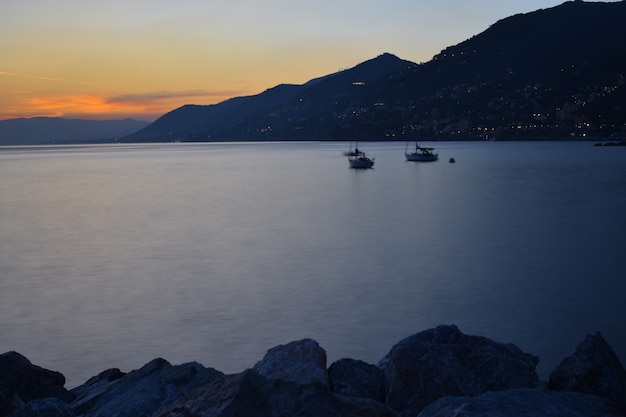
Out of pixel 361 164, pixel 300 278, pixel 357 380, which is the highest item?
pixel 357 380

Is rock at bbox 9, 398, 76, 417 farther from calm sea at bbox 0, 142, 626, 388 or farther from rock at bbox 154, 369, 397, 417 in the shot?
calm sea at bbox 0, 142, 626, 388

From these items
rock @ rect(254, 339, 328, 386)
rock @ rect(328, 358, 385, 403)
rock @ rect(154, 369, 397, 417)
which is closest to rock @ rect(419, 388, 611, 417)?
rock @ rect(154, 369, 397, 417)

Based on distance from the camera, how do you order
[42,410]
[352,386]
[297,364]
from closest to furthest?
[42,410]
[297,364]
[352,386]

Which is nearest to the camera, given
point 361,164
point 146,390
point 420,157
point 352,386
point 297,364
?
point 297,364

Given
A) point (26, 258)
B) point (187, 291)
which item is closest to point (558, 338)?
point (187, 291)

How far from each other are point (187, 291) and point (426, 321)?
6222 millimetres

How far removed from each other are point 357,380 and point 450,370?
995mm

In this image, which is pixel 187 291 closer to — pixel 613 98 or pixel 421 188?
pixel 421 188

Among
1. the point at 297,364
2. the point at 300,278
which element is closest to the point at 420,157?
the point at 300,278

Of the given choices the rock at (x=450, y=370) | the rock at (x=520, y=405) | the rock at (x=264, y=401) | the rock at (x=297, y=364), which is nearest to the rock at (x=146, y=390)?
the rock at (x=297, y=364)

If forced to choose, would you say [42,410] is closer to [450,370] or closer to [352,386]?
[352,386]

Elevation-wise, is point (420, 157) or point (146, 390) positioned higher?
point (146, 390)

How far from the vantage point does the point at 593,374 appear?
620 cm

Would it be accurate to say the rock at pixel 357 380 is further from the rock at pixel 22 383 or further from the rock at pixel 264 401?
the rock at pixel 22 383
